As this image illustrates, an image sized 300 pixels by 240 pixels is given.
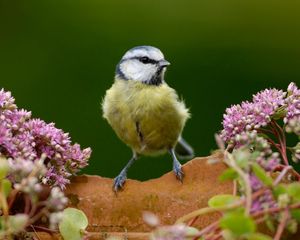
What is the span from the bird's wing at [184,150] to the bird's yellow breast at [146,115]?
10.8 inches

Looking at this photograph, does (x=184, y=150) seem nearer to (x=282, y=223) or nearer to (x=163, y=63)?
(x=163, y=63)

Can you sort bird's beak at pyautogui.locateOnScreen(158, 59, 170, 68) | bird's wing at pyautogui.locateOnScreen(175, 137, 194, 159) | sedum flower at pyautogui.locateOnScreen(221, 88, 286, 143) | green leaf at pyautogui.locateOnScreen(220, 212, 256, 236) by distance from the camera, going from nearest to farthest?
green leaf at pyautogui.locateOnScreen(220, 212, 256, 236), sedum flower at pyautogui.locateOnScreen(221, 88, 286, 143), bird's beak at pyautogui.locateOnScreen(158, 59, 170, 68), bird's wing at pyautogui.locateOnScreen(175, 137, 194, 159)

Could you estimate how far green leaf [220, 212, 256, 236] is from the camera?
2.48 feet

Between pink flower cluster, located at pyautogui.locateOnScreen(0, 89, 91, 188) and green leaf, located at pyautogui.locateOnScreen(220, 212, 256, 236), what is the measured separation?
0.44m

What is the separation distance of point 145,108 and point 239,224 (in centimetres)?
132

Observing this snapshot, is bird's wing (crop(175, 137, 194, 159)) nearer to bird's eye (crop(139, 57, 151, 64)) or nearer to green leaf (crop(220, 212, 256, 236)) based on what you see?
bird's eye (crop(139, 57, 151, 64))

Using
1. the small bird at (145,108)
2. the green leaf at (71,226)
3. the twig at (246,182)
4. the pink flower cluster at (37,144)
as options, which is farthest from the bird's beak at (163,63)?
the twig at (246,182)

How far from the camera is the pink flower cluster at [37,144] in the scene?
113 centimetres

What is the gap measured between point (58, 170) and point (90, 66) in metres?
1.30

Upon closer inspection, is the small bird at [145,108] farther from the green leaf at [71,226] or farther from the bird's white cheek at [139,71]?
the green leaf at [71,226]

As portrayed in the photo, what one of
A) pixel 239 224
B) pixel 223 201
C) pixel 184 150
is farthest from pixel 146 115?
pixel 239 224

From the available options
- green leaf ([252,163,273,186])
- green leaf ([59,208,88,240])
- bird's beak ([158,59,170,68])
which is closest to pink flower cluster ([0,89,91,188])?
green leaf ([59,208,88,240])

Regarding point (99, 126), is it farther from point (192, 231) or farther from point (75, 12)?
point (192, 231)

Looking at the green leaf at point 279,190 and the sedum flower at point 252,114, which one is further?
the sedum flower at point 252,114
